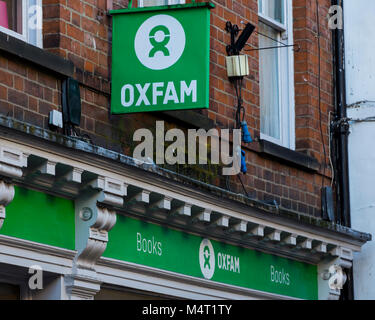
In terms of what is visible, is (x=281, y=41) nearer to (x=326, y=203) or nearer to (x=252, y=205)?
(x=326, y=203)

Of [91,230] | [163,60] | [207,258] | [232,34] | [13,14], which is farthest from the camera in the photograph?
[232,34]

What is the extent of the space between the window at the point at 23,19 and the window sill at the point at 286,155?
3.44 meters

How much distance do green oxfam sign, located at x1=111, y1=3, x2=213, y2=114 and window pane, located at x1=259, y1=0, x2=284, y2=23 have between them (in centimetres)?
401

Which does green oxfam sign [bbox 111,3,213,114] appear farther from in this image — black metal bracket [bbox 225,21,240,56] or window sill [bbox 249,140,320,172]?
window sill [bbox 249,140,320,172]

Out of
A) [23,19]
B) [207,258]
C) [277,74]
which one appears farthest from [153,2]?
[277,74]

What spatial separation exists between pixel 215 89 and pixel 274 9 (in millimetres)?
2537

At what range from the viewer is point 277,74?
14.6 m

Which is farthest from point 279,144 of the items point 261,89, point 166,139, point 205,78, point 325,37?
point 205,78

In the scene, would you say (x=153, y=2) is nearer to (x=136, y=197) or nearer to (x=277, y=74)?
(x=136, y=197)

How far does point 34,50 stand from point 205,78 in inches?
60.2

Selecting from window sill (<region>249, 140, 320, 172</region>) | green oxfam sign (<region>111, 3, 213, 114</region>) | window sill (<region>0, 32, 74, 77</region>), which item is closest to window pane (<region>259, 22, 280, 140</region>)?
window sill (<region>249, 140, 320, 172</region>)

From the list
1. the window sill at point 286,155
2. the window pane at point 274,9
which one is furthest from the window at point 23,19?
the window pane at point 274,9

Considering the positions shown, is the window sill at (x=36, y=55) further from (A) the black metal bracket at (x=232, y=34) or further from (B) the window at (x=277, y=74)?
(B) the window at (x=277, y=74)

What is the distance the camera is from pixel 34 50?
32.8 feet
